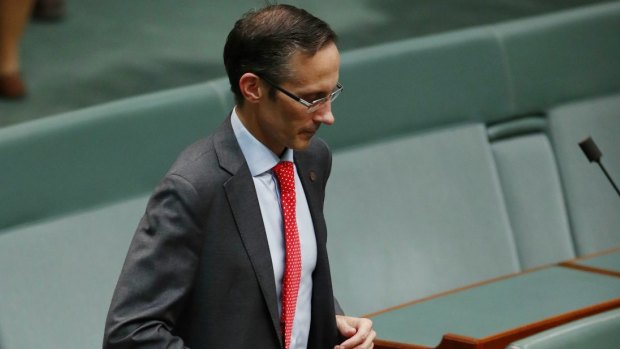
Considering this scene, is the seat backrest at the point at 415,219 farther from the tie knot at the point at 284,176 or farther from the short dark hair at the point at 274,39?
the short dark hair at the point at 274,39

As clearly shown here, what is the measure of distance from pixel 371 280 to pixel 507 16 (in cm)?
141

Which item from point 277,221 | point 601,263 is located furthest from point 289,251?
point 601,263

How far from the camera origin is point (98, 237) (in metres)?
3.11

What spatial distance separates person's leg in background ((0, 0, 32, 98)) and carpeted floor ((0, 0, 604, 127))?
0.03 m

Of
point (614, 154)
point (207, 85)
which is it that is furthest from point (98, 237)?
point (614, 154)

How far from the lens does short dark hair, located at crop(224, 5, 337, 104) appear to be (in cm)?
187

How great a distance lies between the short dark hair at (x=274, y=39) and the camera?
1.87 meters

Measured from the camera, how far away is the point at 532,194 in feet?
12.8

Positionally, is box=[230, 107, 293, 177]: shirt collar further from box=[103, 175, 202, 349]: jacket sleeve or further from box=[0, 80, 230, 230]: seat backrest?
box=[0, 80, 230, 230]: seat backrest

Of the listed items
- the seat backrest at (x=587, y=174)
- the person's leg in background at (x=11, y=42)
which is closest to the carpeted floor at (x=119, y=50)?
→ the person's leg in background at (x=11, y=42)

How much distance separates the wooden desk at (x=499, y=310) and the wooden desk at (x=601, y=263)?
0.13 ft

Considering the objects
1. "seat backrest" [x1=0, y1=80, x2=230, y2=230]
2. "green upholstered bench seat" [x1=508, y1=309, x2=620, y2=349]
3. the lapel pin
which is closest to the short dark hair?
the lapel pin

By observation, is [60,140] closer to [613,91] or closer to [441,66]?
[441,66]

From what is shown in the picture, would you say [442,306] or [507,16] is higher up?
[507,16]
